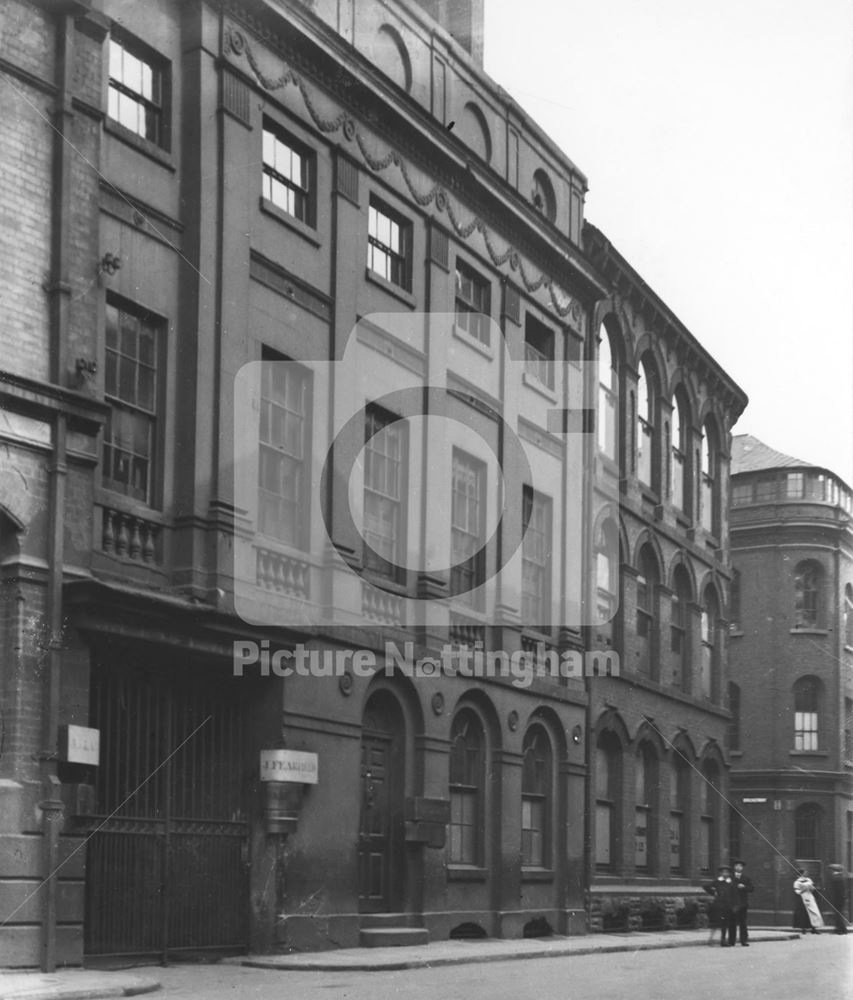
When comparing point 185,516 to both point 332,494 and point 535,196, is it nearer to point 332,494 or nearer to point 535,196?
point 332,494

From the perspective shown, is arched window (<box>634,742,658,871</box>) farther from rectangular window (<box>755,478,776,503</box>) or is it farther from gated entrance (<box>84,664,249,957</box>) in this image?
rectangular window (<box>755,478,776,503</box>)

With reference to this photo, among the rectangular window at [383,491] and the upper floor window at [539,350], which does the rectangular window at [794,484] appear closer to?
the upper floor window at [539,350]

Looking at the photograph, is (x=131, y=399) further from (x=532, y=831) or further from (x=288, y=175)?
(x=532, y=831)

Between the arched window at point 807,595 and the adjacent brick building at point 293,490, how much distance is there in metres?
21.5

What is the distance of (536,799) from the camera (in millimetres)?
27859

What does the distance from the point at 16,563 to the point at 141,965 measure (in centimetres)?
472

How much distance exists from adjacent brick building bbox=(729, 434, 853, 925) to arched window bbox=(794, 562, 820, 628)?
3cm

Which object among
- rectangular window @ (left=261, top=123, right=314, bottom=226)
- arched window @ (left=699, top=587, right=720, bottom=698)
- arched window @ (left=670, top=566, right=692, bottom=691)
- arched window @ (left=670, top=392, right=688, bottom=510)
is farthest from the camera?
arched window @ (left=699, top=587, right=720, bottom=698)

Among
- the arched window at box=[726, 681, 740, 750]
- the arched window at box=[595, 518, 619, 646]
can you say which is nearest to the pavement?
the arched window at box=[595, 518, 619, 646]

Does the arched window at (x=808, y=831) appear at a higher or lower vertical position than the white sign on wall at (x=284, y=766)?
lower

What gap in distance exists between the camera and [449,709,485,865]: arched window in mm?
24969

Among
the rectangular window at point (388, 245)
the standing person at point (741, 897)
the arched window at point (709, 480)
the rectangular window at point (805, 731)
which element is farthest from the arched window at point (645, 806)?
the rectangular window at point (805, 731)

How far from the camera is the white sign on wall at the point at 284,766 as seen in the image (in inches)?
781

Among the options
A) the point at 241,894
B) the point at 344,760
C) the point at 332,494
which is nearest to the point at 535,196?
the point at 332,494
